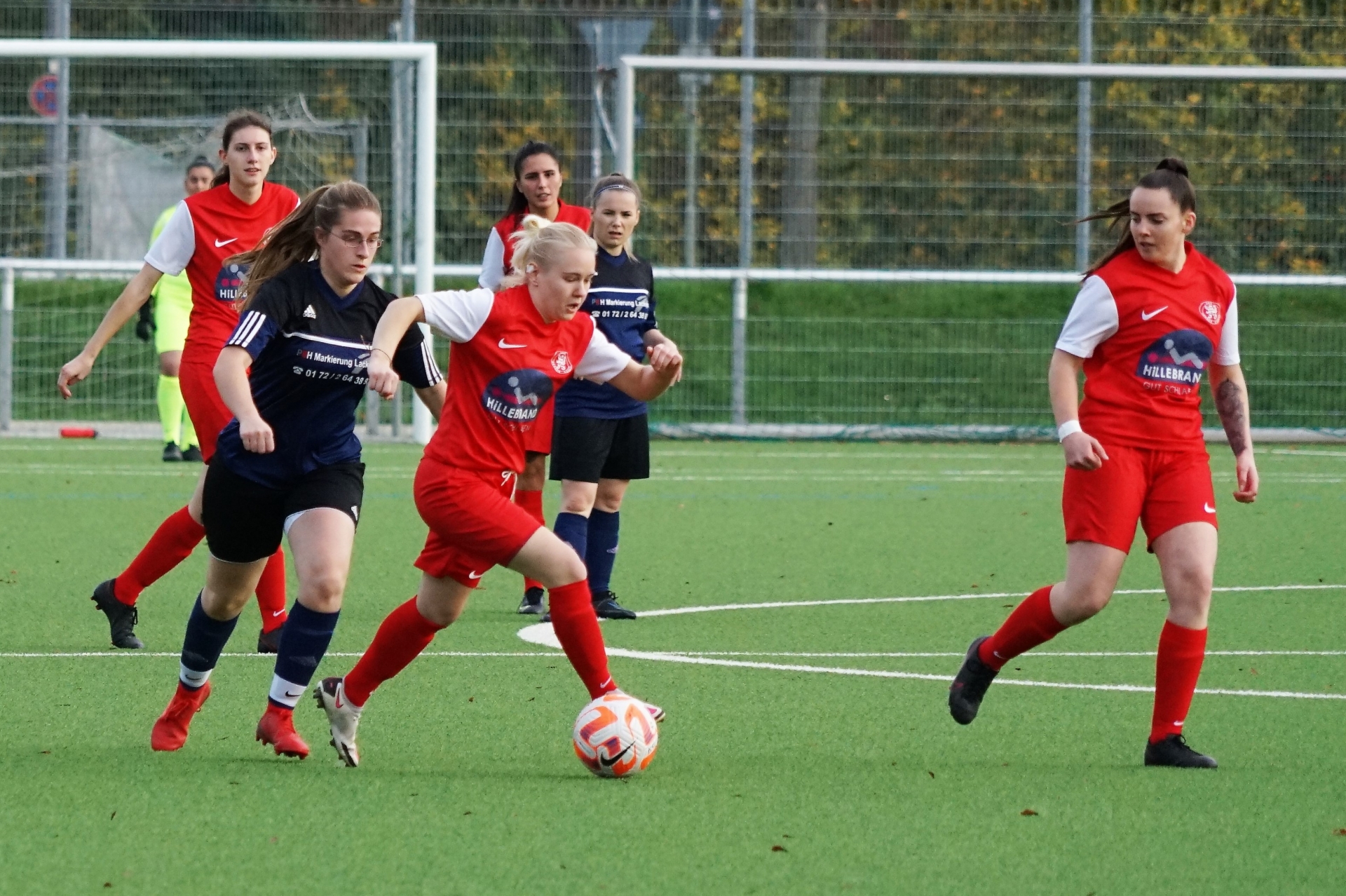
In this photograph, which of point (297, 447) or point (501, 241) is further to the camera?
point (501, 241)

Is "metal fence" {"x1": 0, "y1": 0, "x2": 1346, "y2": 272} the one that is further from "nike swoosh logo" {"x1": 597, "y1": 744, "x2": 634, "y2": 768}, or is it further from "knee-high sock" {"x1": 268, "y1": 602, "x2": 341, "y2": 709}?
"nike swoosh logo" {"x1": 597, "y1": 744, "x2": 634, "y2": 768}

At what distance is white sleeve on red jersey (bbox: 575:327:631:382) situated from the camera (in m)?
5.63

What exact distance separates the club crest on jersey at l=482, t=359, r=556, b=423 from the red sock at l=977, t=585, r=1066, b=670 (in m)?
1.46

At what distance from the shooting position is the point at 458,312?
5.29 metres

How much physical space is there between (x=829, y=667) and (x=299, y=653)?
215cm

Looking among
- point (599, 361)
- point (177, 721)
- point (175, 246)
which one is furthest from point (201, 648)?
point (175, 246)

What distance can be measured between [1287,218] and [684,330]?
18.0ft

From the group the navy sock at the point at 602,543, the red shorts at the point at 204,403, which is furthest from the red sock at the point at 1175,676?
the red shorts at the point at 204,403

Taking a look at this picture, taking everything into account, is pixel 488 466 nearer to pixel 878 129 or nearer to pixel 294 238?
pixel 294 238

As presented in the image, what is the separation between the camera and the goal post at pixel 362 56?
14195mm

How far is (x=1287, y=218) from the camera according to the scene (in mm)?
17781

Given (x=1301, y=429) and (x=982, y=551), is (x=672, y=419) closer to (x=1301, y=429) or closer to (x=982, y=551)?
(x=1301, y=429)

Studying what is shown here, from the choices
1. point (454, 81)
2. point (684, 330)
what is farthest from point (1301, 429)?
point (454, 81)

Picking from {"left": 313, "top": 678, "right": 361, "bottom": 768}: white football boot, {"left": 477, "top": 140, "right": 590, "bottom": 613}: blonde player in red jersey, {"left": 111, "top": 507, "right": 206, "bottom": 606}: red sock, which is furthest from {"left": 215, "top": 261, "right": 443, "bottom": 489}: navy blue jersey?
{"left": 477, "top": 140, "right": 590, "bottom": 613}: blonde player in red jersey
